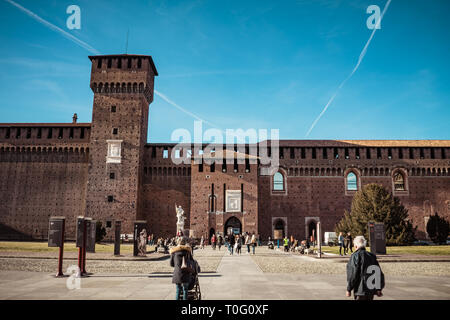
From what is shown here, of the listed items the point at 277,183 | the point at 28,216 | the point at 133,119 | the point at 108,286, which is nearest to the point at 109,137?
the point at 133,119

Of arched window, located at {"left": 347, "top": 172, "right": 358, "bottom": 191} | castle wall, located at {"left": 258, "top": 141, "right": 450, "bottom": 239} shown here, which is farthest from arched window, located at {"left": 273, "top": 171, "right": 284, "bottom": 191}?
arched window, located at {"left": 347, "top": 172, "right": 358, "bottom": 191}

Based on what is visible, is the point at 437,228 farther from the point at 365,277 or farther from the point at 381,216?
the point at 365,277

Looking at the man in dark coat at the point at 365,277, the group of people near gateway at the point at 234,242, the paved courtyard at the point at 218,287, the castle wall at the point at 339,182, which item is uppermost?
the castle wall at the point at 339,182

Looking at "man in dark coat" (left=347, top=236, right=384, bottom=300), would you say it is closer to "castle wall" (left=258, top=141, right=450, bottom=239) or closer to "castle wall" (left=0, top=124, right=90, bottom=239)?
"castle wall" (left=258, top=141, right=450, bottom=239)

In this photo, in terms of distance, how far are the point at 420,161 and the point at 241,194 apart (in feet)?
60.4

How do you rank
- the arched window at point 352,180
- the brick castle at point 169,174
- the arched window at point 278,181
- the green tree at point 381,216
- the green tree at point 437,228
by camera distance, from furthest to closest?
the arched window at point 278,181 < the arched window at point 352,180 < the brick castle at point 169,174 < the green tree at point 437,228 < the green tree at point 381,216

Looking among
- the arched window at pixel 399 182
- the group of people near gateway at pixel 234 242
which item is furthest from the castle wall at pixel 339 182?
the group of people near gateway at pixel 234 242

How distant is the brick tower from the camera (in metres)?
33.4

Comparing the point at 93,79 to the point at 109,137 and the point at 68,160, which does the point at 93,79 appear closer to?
the point at 109,137

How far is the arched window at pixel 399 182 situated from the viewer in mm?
35938

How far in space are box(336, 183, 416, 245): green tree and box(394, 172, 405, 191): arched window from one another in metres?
8.08

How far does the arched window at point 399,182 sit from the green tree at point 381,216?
8079mm

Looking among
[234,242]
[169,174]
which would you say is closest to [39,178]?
[169,174]

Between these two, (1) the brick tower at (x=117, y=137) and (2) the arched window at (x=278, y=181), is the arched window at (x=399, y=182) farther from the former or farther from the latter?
(1) the brick tower at (x=117, y=137)
